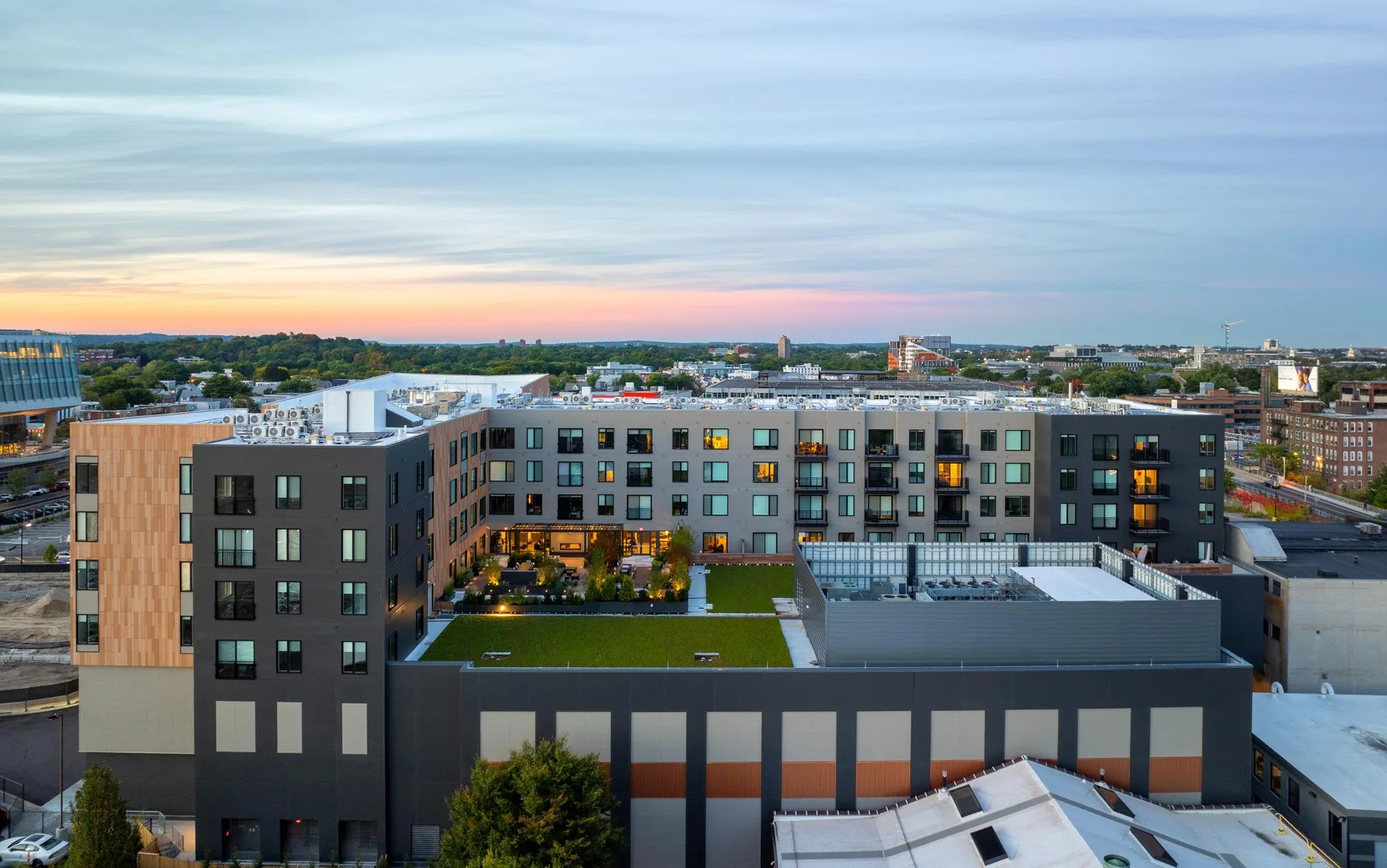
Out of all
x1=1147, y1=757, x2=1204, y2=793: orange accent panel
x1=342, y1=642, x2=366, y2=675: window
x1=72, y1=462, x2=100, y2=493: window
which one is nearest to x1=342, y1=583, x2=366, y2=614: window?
x1=342, y1=642, x2=366, y2=675: window

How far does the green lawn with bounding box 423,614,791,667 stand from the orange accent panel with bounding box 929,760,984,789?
6921mm

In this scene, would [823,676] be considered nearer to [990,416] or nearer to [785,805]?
[785,805]

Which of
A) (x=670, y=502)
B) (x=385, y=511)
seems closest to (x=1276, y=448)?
(x=670, y=502)

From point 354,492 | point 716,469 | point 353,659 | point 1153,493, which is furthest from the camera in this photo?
point 716,469

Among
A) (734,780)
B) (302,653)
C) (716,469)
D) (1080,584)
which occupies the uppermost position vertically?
(716,469)

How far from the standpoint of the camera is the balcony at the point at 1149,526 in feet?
205

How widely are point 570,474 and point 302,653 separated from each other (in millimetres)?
33121

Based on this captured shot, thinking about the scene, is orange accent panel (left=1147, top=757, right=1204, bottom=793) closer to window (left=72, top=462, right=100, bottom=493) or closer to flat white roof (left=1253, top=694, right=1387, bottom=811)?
flat white roof (left=1253, top=694, right=1387, bottom=811)

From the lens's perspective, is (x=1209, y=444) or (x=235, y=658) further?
(x=1209, y=444)

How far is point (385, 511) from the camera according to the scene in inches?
1417

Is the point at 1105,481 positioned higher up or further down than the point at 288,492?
further down

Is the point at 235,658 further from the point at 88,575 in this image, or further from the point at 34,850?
the point at 34,850

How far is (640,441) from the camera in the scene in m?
68.3

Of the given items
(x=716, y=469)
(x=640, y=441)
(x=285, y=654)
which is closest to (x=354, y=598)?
(x=285, y=654)
